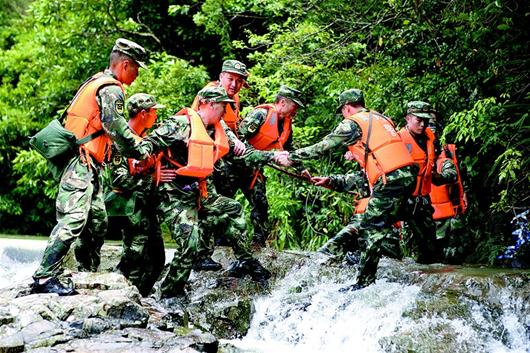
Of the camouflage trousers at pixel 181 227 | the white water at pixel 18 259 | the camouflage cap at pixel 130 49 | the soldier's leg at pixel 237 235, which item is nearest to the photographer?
the camouflage cap at pixel 130 49

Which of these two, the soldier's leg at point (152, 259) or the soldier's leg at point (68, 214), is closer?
the soldier's leg at point (68, 214)

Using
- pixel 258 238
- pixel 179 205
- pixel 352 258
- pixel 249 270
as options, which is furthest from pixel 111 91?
pixel 258 238

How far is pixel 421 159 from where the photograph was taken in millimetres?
8227

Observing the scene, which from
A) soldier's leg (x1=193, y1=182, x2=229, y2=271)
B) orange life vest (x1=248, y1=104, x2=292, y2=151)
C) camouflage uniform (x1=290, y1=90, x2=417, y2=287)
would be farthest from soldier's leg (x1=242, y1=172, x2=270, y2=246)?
camouflage uniform (x1=290, y1=90, x2=417, y2=287)

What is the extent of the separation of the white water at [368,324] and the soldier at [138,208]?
3.95 ft

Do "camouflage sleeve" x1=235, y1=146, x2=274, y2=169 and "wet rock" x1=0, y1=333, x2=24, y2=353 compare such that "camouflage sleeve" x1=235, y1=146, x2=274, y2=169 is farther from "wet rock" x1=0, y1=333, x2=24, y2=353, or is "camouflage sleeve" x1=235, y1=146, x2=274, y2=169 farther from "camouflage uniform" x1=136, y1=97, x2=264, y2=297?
"wet rock" x1=0, y1=333, x2=24, y2=353

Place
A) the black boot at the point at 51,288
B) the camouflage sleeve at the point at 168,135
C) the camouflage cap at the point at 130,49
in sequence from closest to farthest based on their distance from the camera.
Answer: the black boot at the point at 51,288 < the camouflage cap at the point at 130,49 < the camouflage sleeve at the point at 168,135

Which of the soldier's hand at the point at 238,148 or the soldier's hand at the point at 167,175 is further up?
the soldier's hand at the point at 238,148

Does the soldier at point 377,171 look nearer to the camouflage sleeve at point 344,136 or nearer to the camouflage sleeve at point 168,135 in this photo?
the camouflage sleeve at point 344,136

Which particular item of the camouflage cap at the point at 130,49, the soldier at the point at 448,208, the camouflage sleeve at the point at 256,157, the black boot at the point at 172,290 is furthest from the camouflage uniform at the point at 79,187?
the soldier at the point at 448,208

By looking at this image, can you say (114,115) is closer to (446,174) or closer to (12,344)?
(12,344)

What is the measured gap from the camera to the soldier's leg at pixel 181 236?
7.01 m

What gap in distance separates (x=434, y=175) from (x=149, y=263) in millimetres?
3439

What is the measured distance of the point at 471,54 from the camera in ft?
30.8
